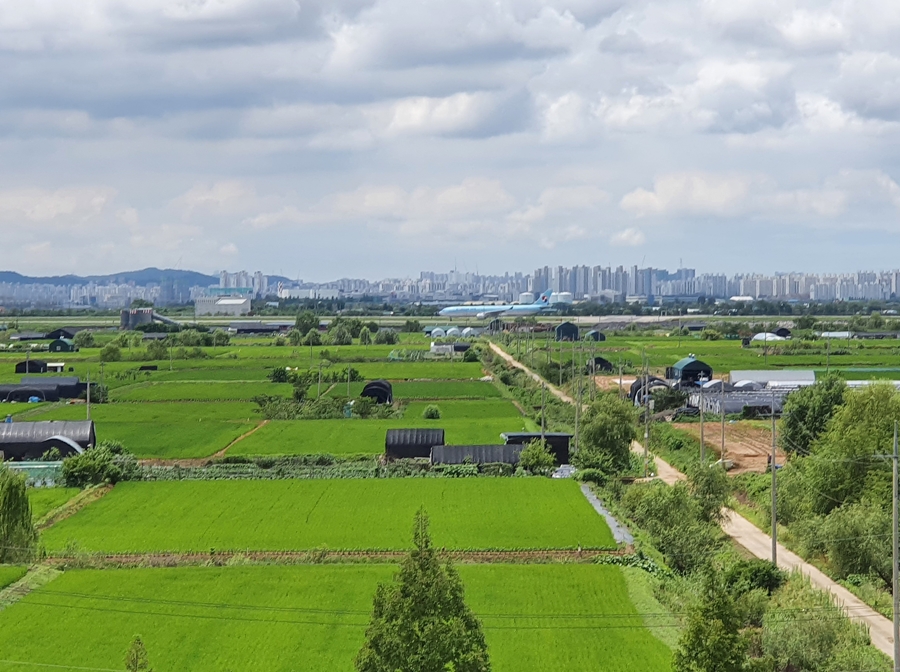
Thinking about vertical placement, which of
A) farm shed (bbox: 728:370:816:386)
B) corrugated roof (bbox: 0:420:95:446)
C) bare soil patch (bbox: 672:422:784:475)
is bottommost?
bare soil patch (bbox: 672:422:784:475)

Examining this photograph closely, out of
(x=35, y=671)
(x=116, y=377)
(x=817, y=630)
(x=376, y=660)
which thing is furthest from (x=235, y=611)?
(x=116, y=377)

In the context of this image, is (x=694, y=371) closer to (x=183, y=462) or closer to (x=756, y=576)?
(x=183, y=462)

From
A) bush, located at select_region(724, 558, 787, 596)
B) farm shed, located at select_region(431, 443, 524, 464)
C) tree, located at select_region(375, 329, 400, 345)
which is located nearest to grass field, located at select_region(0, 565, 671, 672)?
bush, located at select_region(724, 558, 787, 596)

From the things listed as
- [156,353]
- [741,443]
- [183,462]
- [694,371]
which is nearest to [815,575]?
[741,443]

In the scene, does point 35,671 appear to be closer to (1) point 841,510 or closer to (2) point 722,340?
(1) point 841,510

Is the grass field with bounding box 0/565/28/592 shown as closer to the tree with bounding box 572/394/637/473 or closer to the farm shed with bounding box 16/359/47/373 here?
Answer: the tree with bounding box 572/394/637/473

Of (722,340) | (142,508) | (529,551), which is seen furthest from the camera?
(722,340)
